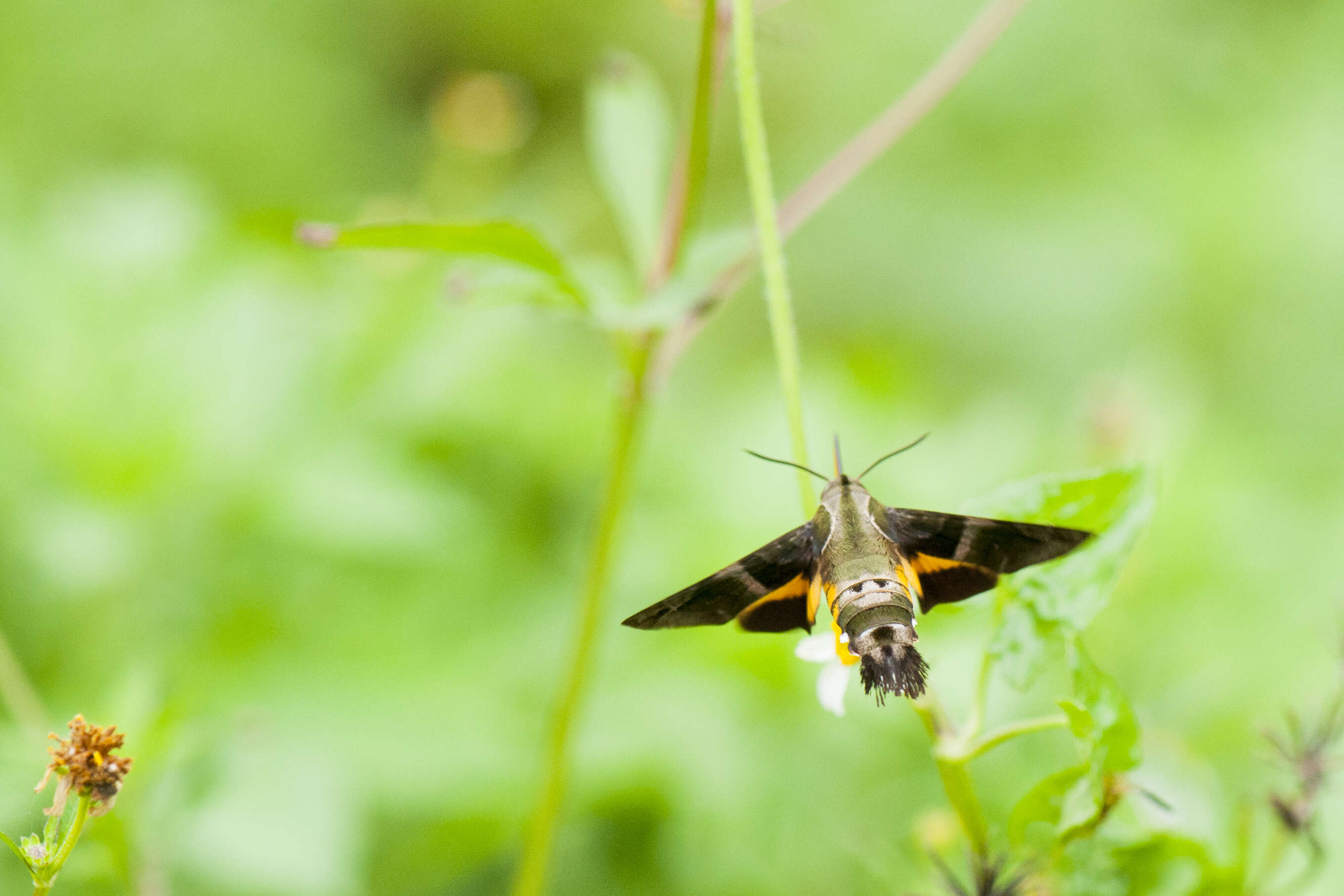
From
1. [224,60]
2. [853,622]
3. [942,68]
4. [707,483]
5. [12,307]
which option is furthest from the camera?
[224,60]

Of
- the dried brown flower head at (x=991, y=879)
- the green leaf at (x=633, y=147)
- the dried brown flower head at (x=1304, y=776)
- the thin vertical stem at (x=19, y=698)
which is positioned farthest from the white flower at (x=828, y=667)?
the thin vertical stem at (x=19, y=698)

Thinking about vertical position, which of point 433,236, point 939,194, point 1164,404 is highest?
point 939,194

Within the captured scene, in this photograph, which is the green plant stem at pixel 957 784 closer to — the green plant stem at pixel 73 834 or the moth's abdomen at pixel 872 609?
the moth's abdomen at pixel 872 609

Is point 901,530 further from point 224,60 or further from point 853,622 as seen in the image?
point 224,60

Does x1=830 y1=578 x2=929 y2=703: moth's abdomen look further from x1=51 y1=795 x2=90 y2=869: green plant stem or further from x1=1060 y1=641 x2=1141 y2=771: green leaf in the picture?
x1=51 y1=795 x2=90 y2=869: green plant stem

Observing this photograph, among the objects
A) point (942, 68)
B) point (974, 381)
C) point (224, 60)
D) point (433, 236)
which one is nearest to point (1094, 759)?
point (433, 236)

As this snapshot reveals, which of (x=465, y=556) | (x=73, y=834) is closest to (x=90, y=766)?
(x=73, y=834)

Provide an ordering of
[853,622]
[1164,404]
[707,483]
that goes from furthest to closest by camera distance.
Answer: [1164,404], [707,483], [853,622]
